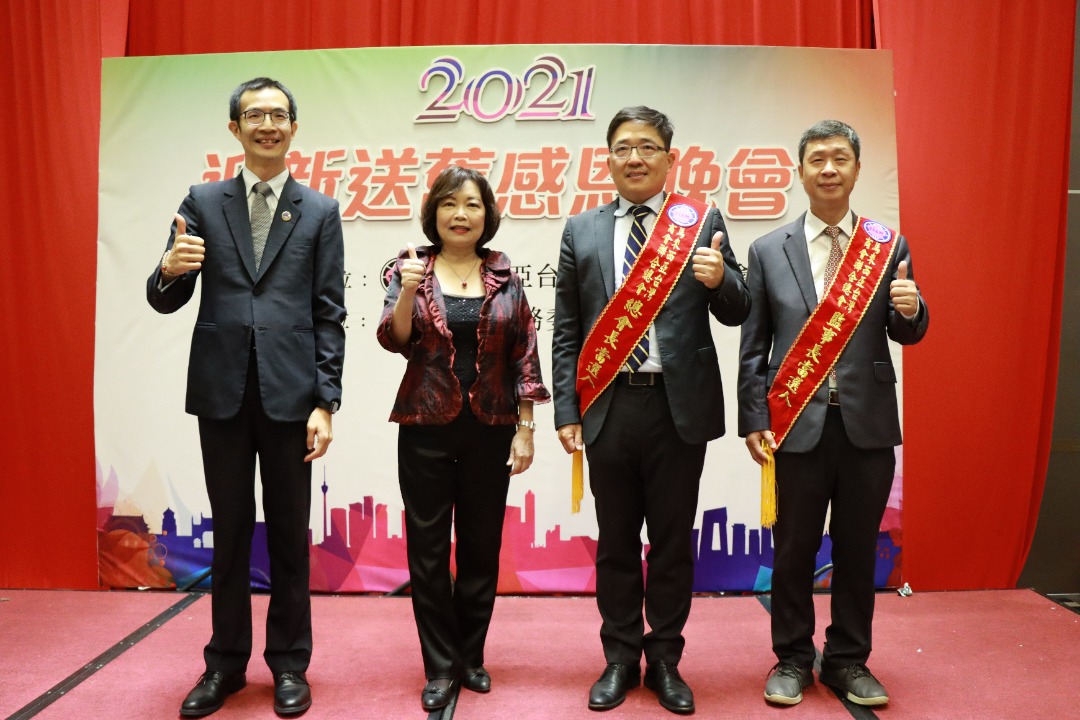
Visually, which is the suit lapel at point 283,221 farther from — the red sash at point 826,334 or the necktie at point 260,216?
the red sash at point 826,334

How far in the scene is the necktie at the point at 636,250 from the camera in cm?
226

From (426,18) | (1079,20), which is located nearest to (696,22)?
(426,18)

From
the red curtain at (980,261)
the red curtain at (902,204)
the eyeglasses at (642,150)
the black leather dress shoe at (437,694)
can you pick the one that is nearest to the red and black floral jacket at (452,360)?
the eyeglasses at (642,150)

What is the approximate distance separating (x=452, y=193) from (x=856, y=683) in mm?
1598

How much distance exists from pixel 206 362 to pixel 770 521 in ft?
4.78

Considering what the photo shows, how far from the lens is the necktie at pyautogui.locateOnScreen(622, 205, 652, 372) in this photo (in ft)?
7.41

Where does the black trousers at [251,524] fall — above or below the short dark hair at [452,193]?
below

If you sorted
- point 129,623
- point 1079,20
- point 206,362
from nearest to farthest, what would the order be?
point 206,362, point 129,623, point 1079,20

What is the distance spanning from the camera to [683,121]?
10.8 ft

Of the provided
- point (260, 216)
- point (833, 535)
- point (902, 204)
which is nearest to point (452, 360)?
point (260, 216)

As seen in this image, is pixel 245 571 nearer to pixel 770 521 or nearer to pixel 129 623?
pixel 129 623

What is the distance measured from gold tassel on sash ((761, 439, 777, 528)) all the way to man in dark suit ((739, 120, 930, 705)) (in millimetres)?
16

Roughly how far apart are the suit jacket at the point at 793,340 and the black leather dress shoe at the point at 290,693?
4.23 ft

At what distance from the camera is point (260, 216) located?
2291 millimetres
